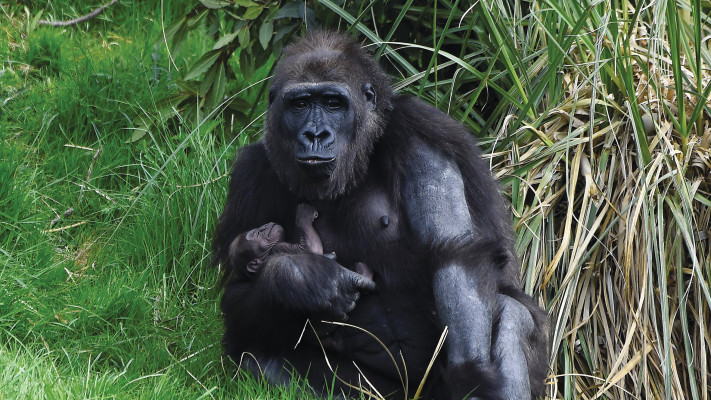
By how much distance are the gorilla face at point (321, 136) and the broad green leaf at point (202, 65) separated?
1.21 m

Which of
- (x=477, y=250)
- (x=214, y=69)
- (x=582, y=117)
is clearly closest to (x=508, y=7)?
(x=582, y=117)

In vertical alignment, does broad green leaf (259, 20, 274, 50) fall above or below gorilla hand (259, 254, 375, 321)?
above

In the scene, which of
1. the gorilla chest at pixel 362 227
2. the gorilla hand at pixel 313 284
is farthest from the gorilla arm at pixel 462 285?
the gorilla hand at pixel 313 284

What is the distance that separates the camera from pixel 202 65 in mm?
5281

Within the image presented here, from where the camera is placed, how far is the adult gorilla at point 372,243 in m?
3.82

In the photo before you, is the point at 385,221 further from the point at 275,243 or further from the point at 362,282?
the point at 275,243

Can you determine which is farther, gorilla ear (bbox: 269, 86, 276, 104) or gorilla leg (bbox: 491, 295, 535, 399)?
gorilla ear (bbox: 269, 86, 276, 104)

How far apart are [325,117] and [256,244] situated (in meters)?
0.61

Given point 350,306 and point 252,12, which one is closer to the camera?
point 350,306

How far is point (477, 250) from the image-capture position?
381 cm

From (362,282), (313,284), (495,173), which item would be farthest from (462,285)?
(495,173)

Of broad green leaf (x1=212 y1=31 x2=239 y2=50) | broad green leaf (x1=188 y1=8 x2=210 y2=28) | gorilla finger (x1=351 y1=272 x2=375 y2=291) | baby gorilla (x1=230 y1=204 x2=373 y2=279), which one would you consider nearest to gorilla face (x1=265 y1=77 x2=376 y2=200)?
baby gorilla (x1=230 y1=204 x2=373 y2=279)

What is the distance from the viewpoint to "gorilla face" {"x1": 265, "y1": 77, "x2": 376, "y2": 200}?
3.84 m

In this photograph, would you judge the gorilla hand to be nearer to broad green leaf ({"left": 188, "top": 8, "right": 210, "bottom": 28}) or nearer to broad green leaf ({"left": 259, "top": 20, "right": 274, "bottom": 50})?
broad green leaf ({"left": 259, "top": 20, "right": 274, "bottom": 50})
